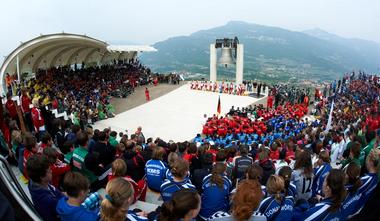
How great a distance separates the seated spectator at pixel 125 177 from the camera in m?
4.18

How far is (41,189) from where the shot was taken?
344cm

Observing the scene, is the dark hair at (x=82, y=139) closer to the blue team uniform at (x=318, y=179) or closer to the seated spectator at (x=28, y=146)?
the seated spectator at (x=28, y=146)

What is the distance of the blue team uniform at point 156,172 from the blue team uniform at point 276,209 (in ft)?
7.43

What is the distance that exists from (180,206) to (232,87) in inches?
1007

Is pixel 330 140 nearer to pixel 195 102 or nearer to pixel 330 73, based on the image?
pixel 195 102

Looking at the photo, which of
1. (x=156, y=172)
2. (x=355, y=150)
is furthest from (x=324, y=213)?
(x=156, y=172)

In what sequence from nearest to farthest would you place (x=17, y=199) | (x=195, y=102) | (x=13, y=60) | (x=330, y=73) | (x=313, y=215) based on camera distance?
(x=17, y=199), (x=313, y=215), (x=13, y=60), (x=195, y=102), (x=330, y=73)

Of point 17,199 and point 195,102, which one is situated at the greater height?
point 17,199

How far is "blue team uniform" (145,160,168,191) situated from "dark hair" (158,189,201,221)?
2.64m

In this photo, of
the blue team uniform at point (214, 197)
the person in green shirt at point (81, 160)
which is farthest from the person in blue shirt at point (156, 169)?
the blue team uniform at point (214, 197)

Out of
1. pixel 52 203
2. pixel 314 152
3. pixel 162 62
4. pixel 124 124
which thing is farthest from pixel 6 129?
pixel 162 62

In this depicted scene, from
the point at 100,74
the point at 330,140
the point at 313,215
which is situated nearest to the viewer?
the point at 313,215

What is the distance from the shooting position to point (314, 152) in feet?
26.3

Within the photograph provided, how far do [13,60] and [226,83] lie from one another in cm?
1757
